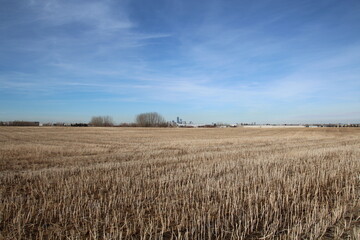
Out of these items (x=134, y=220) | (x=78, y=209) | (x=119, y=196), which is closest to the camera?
(x=134, y=220)

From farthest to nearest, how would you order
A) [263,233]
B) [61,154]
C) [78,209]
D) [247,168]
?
[61,154], [247,168], [78,209], [263,233]

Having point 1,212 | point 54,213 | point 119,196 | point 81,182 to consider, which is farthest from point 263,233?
point 81,182

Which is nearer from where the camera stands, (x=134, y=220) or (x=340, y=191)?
(x=134, y=220)

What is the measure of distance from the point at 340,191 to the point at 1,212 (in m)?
9.04

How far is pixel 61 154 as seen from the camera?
17.8 m

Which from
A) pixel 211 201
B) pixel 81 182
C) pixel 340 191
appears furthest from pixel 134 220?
pixel 340 191

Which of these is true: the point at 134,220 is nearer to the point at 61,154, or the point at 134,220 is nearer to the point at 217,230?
the point at 217,230

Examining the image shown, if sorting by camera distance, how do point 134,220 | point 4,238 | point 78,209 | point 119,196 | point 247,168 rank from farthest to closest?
point 247,168 < point 119,196 < point 78,209 < point 134,220 < point 4,238

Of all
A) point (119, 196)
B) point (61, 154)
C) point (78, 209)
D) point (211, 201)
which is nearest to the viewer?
point (78, 209)

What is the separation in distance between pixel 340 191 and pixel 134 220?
618cm

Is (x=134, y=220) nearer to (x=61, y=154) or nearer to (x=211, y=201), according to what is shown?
(x=211, y=201)

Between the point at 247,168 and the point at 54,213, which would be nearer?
the point at 54,213

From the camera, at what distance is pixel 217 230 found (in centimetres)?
496

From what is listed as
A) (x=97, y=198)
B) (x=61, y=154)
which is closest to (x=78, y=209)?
(x=97, y=198)
